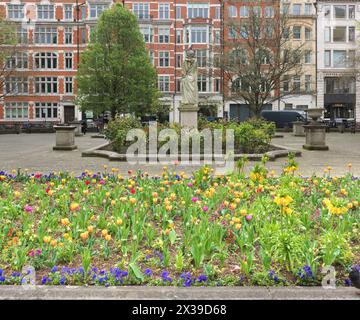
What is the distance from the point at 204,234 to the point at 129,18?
38.3m

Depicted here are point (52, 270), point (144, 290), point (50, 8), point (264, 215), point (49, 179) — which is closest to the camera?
point (144, 290)

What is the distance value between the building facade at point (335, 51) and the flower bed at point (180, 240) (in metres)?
54.8

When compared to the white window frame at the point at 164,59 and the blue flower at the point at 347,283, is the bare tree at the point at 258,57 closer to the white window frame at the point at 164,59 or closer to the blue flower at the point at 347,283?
the white window frame at the point at 164,59

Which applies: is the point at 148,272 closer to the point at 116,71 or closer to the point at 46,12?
the point at 116,71

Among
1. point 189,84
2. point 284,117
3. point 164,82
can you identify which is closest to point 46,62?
point 164,82

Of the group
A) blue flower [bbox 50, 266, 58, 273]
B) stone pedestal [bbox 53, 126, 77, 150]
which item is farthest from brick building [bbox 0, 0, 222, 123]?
blue flower [bbox 50, 266, 58, 273]

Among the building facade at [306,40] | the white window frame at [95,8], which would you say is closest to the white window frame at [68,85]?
the white window frame at [95,8]

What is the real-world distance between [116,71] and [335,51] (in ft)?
111

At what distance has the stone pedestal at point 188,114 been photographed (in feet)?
62.3

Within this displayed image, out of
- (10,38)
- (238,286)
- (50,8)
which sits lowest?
(238,286)

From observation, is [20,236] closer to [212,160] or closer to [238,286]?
[238,286]

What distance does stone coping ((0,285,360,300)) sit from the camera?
12.2 feet

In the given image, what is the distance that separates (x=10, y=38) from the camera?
41406 mm

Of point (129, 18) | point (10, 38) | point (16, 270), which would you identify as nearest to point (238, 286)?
point (16, 270)
